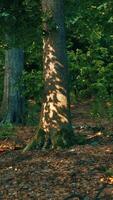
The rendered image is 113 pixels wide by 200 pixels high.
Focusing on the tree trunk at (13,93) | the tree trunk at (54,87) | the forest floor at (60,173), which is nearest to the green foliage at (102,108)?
the tree trunk at (13,93)

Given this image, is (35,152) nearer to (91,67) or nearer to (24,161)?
(24,161)

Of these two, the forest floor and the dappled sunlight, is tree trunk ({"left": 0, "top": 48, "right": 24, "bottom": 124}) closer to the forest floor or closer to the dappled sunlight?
the forest floor

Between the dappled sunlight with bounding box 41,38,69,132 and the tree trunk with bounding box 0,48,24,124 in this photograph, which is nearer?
the dappled sunlight with bounding box 41,38,69,132

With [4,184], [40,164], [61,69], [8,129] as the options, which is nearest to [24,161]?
[40,164]

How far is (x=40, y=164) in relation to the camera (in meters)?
9.40

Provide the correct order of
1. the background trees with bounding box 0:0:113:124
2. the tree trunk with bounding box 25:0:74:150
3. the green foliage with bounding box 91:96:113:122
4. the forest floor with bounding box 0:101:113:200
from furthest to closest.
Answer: the green foliage with bounding box 91:96:113:122 < the background trees with bounding box 0:0:113:124 < the tree trunk with bounding box 25:0:74:150 < the forest floor with bounding box 0:101:113:200

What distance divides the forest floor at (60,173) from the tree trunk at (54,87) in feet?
1.31

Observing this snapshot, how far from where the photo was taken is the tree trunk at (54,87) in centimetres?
1053

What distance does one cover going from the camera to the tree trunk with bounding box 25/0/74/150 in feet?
34.6

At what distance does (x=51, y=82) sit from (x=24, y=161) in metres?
1.77

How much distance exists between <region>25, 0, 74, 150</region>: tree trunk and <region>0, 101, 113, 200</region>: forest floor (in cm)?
40

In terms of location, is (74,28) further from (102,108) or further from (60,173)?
(60,173)

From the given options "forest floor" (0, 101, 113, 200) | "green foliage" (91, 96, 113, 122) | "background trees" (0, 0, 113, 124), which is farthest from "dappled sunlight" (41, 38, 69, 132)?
→ "green foliage" (91, 96, 113, 122)

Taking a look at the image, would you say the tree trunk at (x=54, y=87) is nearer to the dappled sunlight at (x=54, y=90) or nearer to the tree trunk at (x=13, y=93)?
the dappled sunlight at (x=54, y=90)
